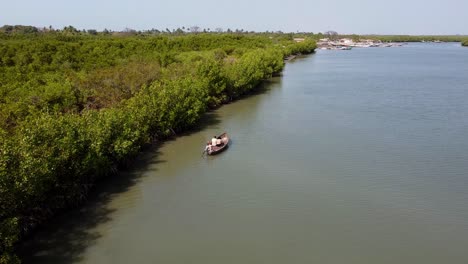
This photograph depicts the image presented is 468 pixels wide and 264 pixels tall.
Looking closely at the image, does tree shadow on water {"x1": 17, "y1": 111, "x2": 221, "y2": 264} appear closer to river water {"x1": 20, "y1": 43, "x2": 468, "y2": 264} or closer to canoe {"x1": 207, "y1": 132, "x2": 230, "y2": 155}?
river water {"x1": 20, "y1": 43, "x2": 468, "y2": 264}

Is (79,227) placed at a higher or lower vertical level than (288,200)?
higher

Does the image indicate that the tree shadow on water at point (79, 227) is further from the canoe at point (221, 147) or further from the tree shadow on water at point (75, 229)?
the canoe at point (221, 147)

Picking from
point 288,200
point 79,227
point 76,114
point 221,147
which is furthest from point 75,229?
point 221,147

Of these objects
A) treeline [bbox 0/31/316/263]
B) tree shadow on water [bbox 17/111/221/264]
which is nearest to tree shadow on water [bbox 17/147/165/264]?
tree shadow on water [bbox 17/111/221/264]

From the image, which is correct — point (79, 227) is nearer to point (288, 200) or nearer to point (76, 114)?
point (76, 114)

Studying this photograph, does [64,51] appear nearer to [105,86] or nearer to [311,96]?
[105,86]

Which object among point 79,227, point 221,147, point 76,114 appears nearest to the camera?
point 79,227
